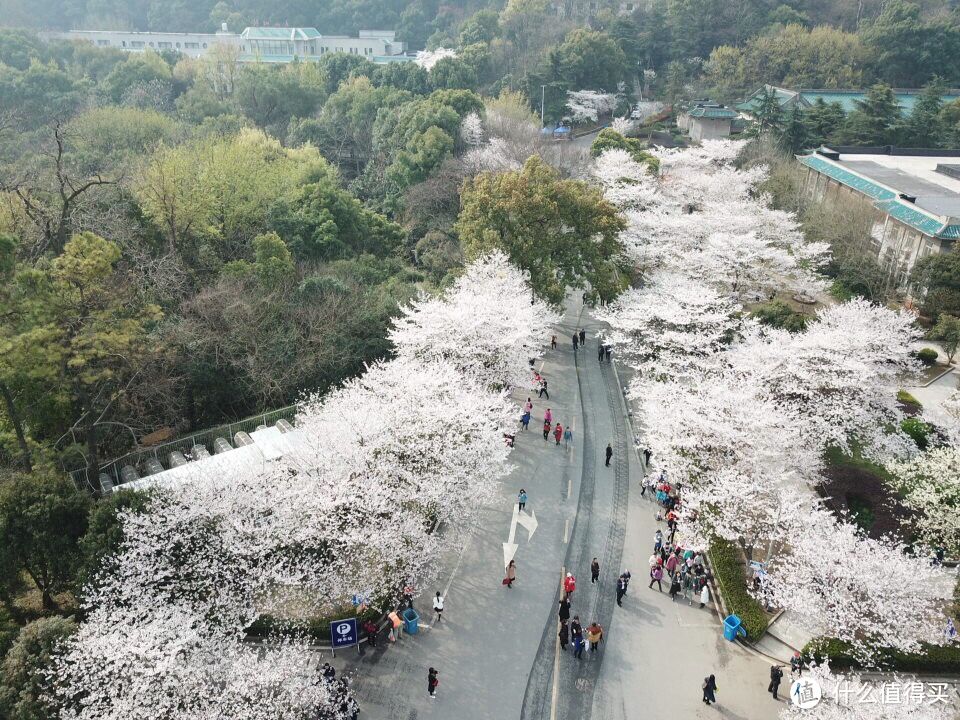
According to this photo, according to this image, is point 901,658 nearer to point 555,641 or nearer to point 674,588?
point 674,588

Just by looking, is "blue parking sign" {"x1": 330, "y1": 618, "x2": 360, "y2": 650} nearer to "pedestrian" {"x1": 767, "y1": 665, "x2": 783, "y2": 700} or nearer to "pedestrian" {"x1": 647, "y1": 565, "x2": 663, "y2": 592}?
"pedestrian" {"x1": 647, "y1": 565, "x2": 663, "y2": 592}

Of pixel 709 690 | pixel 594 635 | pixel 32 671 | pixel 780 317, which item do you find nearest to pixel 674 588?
pixel 594 635

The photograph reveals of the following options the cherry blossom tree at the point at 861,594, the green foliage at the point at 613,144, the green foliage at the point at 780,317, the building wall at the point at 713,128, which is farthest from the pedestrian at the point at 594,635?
the building wall at the point at 713,128

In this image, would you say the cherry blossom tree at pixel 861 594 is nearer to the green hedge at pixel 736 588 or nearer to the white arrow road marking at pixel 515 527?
the green hedge at pixel 736 588

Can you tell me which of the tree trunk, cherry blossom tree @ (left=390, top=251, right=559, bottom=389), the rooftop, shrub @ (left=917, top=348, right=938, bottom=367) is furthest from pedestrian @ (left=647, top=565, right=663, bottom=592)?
the rooftop

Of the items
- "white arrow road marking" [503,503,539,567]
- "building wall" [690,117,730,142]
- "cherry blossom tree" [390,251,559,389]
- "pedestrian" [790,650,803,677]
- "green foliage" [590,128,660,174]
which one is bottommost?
"white arrow road marking" [503,503,539,567]

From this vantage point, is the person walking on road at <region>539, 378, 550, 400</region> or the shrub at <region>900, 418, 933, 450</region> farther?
the person walking on road at <region>539, 378, 550, 400</region>
